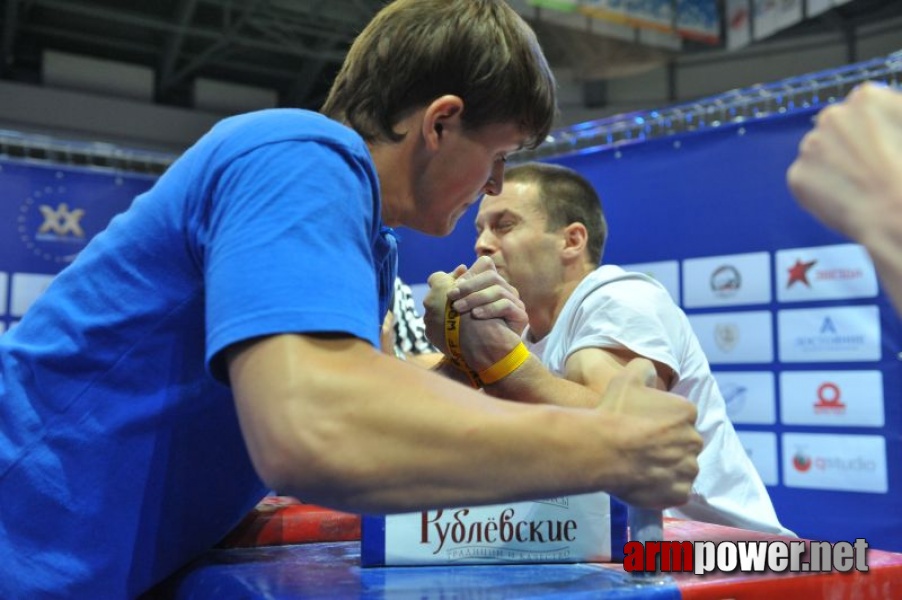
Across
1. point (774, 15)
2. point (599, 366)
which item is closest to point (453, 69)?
point (599, 366)

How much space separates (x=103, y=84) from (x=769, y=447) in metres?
9.47

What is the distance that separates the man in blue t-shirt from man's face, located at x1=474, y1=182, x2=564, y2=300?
1148 mm

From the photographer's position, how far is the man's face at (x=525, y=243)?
236 centimetres

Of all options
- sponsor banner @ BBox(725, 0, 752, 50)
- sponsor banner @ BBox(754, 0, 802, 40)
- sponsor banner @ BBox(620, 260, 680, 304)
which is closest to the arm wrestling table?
sponsor banner @ BBox(620, 260, 680, 304)

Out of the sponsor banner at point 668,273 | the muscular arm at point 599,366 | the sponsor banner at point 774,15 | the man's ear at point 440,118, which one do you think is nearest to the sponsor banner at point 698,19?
the sponsor banner at point 774,15

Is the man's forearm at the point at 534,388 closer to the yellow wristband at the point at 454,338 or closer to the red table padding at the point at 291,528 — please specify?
the yellow wristband at the point at 454,338

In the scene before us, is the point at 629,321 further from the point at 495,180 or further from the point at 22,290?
the point at 22,290

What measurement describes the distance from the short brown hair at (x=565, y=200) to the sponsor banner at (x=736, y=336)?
1.17 metres

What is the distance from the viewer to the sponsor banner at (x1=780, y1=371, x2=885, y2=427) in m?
2.95

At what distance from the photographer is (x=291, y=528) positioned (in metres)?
1.18

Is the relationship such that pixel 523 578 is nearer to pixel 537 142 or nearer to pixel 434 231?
pixel 434 231

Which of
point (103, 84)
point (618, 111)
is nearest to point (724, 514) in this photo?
point (618, 111)

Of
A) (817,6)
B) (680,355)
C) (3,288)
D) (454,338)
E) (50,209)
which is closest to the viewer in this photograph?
(454,338)

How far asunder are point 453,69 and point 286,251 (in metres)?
0.45
